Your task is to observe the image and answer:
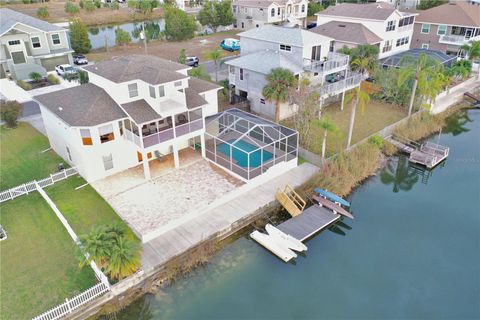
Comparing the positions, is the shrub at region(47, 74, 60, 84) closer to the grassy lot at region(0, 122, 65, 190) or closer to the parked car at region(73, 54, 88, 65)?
the parked car at region(73, 54, 88, 65)

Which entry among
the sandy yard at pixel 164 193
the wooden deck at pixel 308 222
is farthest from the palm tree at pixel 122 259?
the wooden deck at pixel 308 222

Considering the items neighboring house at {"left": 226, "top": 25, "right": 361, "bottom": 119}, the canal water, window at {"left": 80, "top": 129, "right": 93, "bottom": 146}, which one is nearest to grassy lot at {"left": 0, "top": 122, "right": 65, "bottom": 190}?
window at {"left": 80, "top": 129, "right": 93, "bottom": 146}

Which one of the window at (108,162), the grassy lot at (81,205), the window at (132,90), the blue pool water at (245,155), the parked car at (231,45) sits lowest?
the grassy lot at (81,205)

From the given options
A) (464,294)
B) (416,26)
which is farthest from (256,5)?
(464,294)

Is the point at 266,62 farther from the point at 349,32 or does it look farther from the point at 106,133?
the point at 349,32

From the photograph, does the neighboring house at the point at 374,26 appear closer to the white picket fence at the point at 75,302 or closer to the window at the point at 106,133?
the window at the point at 106,133

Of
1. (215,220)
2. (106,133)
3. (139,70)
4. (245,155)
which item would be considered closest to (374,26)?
(245,155)
